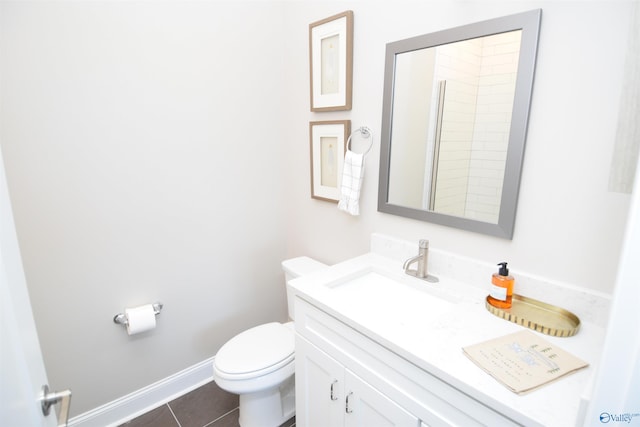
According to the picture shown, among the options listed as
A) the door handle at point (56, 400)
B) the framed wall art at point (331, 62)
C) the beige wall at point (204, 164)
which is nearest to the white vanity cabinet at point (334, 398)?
the beige wall at point (204, 164)

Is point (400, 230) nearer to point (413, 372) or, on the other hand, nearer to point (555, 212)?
point (555, 212)

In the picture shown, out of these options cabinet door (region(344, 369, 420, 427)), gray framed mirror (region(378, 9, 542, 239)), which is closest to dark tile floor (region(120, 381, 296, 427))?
cabinet door (region(344, 369, 420, 427))

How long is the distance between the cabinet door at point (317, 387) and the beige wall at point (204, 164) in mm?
647

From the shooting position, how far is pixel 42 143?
1.32 metres

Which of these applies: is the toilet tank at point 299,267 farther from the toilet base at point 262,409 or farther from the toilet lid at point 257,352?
the toilet base at point 262,409

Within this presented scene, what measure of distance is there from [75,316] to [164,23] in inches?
57.2

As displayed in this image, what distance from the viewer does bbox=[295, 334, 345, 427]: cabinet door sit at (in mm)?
1186

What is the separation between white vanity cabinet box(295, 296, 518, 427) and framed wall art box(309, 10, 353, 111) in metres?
1.03

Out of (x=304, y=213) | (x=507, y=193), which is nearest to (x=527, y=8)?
(x=507, y=193)

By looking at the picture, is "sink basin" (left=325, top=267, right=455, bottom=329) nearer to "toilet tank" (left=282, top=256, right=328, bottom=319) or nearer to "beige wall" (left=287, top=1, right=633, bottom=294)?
"beige wall" (left=287, top=1, right=633, bottom=294)

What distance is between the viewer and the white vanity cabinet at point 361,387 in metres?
0.84

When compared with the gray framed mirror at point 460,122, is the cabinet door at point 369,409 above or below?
below

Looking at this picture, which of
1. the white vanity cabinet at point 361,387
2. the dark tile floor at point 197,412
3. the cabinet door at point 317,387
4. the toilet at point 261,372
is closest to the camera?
the white vanity cabinet at point 361,387

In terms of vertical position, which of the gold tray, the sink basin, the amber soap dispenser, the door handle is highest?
the amber soap dispenser
